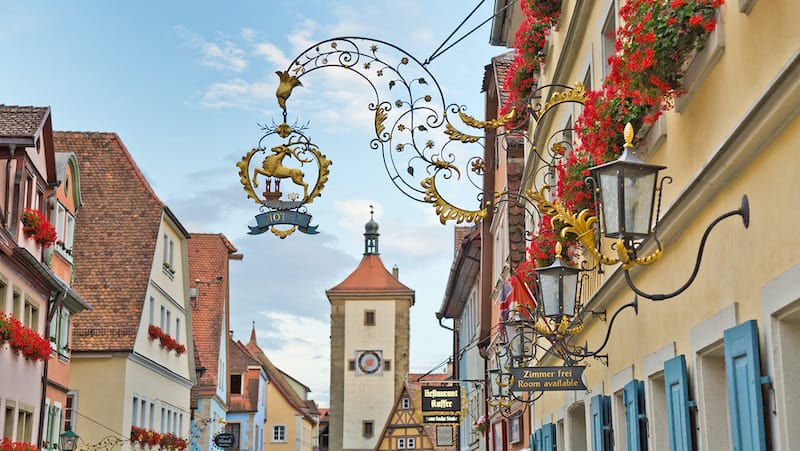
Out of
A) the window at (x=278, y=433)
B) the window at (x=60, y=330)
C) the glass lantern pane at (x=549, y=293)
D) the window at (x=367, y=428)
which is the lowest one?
the glass lantern pane at (x=549, y=293)

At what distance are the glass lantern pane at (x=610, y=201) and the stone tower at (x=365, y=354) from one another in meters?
66.4

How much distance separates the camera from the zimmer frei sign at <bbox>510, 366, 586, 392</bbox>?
34.0 feet

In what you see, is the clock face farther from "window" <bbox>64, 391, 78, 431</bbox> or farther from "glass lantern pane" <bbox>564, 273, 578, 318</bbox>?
"glass lantern pane" <bbox>564, 273, 578, 318</bbox>

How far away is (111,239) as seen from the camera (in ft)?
96.5

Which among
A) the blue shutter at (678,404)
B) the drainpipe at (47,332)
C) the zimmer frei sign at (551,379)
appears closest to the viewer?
the blue shutter at (678,404)

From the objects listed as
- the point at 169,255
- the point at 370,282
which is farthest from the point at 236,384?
the point at 370,282

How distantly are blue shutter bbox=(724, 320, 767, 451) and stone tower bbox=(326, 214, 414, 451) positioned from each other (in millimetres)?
66250

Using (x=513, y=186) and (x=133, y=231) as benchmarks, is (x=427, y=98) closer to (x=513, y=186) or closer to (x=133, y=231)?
(x=513, y=186)

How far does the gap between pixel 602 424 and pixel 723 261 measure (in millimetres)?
4414

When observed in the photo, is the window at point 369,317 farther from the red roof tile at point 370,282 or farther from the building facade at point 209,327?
the building facade at point 209,327

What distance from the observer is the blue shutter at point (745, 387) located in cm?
514

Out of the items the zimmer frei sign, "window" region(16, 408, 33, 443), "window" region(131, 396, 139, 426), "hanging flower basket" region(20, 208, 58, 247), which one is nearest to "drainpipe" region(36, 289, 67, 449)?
"window" region(16, 408, 33, 443)

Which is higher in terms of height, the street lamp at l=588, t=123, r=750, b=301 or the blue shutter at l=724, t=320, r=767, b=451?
the street lamp at l=588, t=123, r=750, b=301

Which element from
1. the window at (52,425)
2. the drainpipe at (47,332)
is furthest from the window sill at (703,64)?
the window at (52,425)
